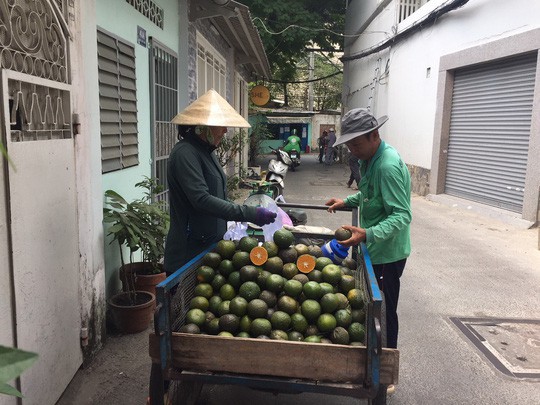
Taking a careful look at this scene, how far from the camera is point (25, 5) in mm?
2684

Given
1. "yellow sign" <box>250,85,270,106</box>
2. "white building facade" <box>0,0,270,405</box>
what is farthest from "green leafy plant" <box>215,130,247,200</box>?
"yellow sign" <box>250,85,270,106</box>

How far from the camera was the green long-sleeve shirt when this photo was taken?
2.96 metres

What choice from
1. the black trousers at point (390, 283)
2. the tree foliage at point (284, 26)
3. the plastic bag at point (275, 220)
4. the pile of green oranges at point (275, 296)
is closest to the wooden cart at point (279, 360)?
the pile of green oranges at point (275, 296)

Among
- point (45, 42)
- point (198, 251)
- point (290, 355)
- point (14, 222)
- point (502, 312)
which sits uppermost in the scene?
point (45, 42)

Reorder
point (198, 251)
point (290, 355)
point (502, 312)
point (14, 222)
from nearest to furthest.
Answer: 1. point (290, 355)
2. point (14, 222)
3. point (198, 251)
4. point (502, 312)

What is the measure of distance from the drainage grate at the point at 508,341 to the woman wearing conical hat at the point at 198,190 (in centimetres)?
235

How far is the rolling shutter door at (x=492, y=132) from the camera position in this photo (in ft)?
30.8

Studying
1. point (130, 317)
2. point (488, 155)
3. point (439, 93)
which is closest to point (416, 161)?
point (439, 93)

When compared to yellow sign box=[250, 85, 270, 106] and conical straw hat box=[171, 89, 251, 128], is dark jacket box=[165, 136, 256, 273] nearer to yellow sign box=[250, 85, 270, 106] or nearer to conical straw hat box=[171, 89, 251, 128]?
conical straw hat box=[171, 89, 251, 128]

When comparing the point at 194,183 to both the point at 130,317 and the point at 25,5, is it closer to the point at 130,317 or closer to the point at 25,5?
the point at 25,5

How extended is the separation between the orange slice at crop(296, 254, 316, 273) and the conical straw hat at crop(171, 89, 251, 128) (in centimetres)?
104

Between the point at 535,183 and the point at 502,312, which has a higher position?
the point at 535,183

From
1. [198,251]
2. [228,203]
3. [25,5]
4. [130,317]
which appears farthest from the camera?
[130,317]

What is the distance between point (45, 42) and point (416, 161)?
493 inches
